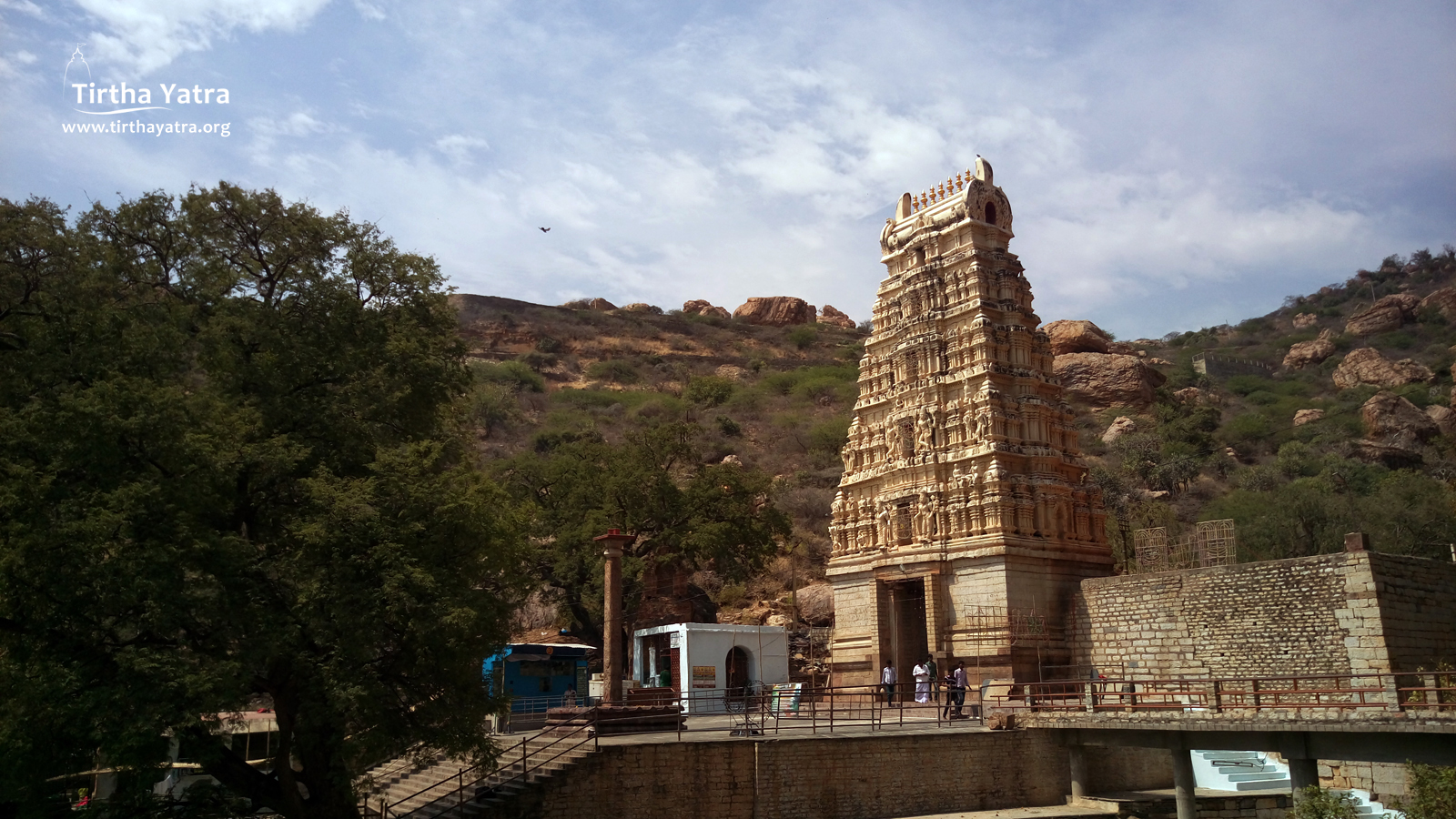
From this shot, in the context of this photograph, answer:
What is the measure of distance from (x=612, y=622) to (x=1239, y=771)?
1294cm

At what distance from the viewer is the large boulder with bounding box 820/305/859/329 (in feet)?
362

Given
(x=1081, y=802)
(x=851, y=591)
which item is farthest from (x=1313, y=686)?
(x=851, y=591)

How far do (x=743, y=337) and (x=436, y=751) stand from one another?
8189cm

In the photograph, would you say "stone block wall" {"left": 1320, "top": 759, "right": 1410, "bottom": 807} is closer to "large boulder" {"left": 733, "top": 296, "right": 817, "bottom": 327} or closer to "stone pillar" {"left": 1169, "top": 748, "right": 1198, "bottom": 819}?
"stone pillar" {"left": 1169, "top": 748, "right": 1198, "bottom": 819}

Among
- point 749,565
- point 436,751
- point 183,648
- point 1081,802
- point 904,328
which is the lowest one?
point 1081,802

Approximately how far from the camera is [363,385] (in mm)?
17625

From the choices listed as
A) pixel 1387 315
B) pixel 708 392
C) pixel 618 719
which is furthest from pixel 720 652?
pixel 1387 315

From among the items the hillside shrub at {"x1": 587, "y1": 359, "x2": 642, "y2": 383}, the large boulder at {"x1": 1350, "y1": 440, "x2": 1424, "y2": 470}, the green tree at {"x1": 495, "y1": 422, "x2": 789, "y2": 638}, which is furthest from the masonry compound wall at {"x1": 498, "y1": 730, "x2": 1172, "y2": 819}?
the hillside shrub at {"x1": 587, "y1": 359, "x2": 642, "y2": 383}

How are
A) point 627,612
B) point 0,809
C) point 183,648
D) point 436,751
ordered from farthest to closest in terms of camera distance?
point 627,612, point 436,751, point 0,809, point 183,648

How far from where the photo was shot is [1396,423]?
53906mm

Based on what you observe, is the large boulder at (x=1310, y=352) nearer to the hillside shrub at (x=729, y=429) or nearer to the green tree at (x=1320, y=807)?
the hillside shrub at (x=729, y=429)

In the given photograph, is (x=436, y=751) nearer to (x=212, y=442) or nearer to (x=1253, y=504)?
(x=212, y=442)

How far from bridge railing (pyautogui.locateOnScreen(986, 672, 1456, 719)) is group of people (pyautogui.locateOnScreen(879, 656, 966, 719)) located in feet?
2.67

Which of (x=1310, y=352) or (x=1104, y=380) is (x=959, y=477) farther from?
(x=1310, y=352)
